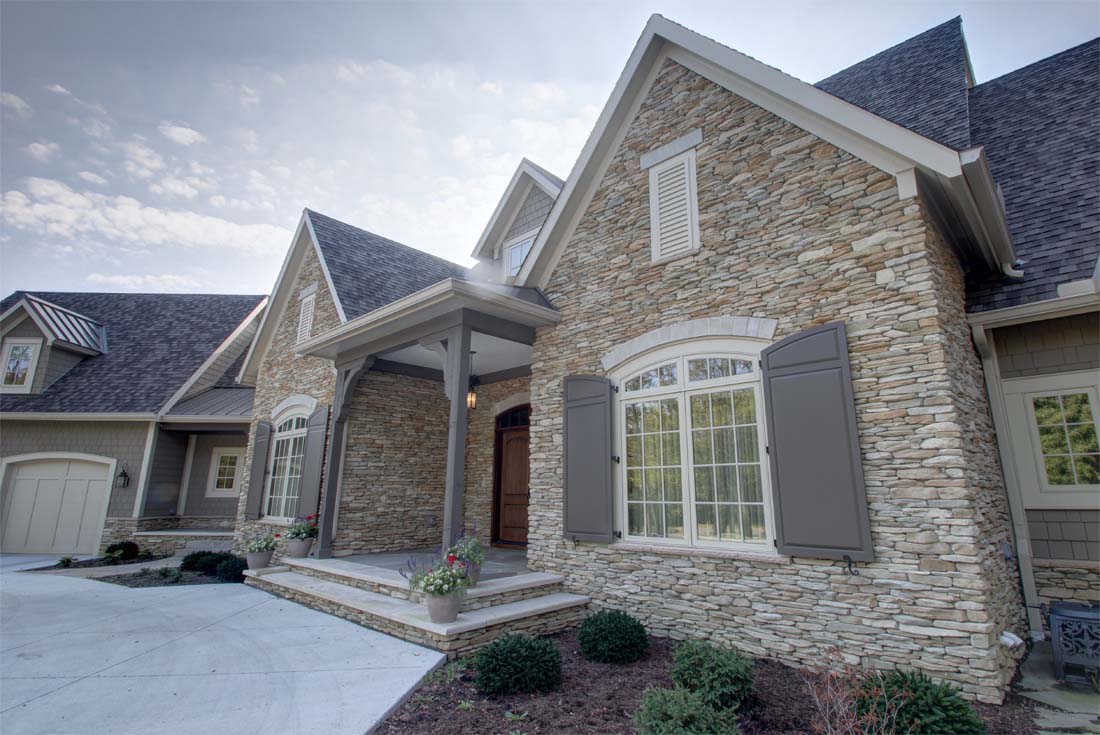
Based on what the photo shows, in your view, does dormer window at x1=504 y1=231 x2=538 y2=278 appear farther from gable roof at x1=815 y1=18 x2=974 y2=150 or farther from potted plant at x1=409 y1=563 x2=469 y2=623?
potted plant at x1=409 y1=563 x2=469 y2=623

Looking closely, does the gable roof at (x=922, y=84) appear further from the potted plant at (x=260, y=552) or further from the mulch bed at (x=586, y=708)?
the potted plant at (x=260, y=552)

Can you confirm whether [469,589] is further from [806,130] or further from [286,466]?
[286,466]

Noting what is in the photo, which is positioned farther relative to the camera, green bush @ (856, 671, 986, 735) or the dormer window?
the dormer window

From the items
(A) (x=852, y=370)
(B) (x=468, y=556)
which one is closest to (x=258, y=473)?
(B) (x=468, y=556)

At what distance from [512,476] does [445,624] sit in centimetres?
471

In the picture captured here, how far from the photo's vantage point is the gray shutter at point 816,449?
13.4ft

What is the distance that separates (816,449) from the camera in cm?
430

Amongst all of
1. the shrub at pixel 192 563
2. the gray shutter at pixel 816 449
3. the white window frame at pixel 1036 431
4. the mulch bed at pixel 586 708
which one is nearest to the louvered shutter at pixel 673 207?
the gray shutter at pixel 816 449

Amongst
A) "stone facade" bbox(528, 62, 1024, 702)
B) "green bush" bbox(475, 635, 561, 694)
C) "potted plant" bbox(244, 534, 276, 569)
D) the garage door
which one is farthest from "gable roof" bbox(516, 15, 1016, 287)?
the garage door

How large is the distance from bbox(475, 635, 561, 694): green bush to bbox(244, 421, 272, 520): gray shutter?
27.3ft

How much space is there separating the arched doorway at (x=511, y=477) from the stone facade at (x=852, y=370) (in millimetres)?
2681

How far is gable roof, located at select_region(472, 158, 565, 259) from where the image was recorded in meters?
9.72

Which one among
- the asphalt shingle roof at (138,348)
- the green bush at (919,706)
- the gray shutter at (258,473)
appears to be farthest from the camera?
the asphalt shingle roof at (138,348)

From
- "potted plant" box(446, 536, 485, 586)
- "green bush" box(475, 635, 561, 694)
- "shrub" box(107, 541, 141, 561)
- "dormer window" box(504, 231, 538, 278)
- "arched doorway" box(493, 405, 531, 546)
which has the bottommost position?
"shrub" box(107, 541, 141, 561)
